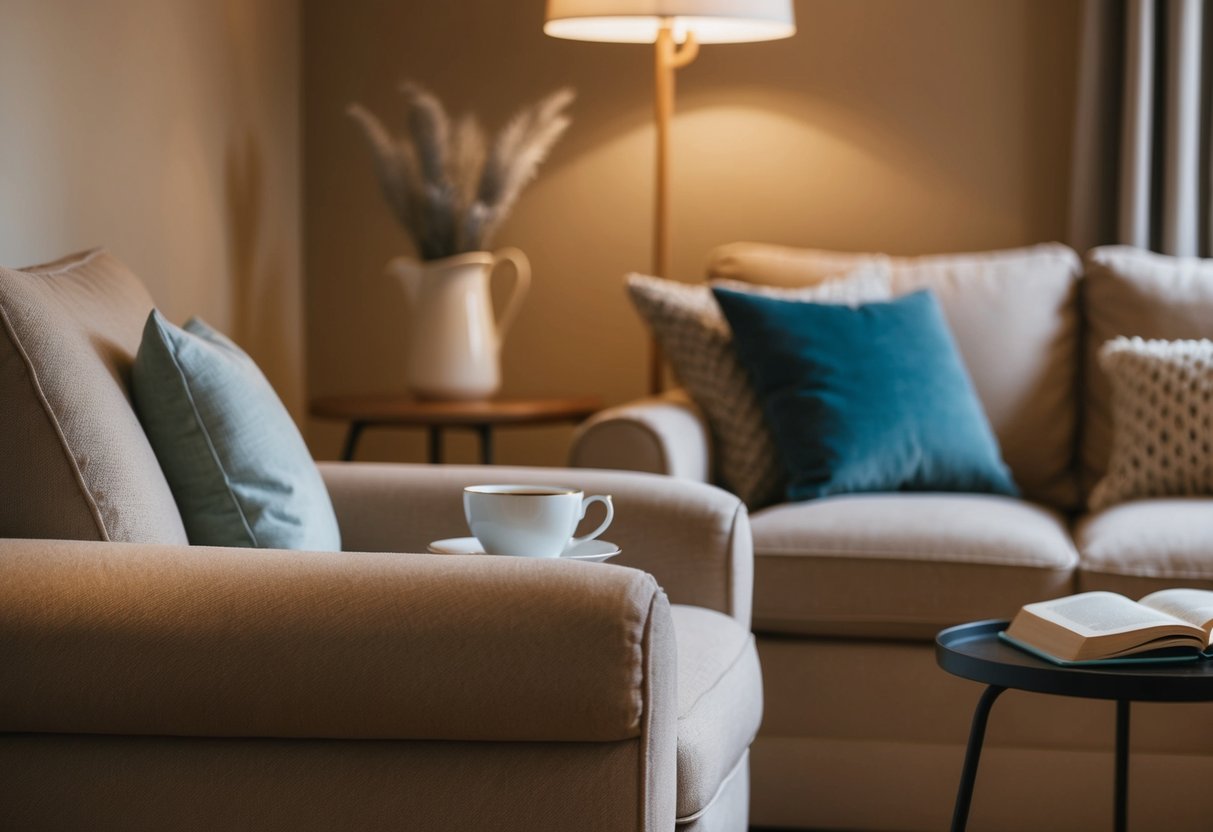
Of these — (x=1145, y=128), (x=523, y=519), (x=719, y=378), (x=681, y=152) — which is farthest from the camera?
(x=681, y=152)

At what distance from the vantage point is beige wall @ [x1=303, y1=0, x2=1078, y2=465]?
330 centimetres

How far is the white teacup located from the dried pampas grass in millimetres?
1435

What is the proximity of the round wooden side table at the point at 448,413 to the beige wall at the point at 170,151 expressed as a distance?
0.33 m

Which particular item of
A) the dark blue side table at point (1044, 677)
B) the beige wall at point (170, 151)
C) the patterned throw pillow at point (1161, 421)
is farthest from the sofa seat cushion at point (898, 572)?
the beige wall at point (170, 151)

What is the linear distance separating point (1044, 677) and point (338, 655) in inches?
27.2

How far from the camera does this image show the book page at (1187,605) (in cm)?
154

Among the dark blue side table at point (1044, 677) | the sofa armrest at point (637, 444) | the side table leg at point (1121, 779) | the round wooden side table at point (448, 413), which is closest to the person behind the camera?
the dark blue side table at point (1044, 677)

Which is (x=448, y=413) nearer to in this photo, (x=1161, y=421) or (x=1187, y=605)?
(x=1161, y=421)

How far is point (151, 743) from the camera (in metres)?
1.30

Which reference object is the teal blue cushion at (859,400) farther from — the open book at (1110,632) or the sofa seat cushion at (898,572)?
the open book at (1110,632)

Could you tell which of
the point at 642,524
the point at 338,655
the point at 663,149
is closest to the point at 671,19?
the point at 663,149

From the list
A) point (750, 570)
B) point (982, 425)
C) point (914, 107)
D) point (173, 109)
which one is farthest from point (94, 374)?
point (914, 107)

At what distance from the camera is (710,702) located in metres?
1.55

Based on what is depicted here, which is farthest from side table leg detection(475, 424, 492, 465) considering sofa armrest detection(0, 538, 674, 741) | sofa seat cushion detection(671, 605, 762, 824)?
sofa armrest detection(0, 538, 674, 741)
